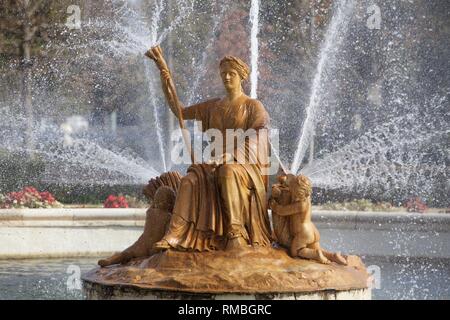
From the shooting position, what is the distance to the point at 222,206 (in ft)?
32.2

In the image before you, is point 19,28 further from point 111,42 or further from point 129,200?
point 129,200

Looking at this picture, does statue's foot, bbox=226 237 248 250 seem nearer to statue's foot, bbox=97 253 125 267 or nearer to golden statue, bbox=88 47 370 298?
golden statue, bbox=88 47 370 298

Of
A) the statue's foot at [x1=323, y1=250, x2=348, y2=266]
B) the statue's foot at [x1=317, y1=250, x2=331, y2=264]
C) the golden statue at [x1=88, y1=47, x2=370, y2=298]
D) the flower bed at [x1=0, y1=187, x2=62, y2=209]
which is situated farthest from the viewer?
the flower bed at [x1=0, y1=187, x2=62, y2=209]

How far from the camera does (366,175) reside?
18188 millimetres

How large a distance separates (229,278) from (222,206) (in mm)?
Result: 811

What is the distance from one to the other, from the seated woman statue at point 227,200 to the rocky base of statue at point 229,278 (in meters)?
0.15

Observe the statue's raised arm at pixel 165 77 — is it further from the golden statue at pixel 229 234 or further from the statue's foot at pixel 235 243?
the statue's foot at pixel 235 243

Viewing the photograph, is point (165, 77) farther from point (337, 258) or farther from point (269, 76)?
point (269, 76)

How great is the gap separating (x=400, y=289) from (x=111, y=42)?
38.3 ft

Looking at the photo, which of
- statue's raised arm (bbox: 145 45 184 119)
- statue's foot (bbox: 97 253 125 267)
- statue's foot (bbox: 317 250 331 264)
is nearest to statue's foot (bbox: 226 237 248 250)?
statue's foot (bbox: 317 250 331 264)

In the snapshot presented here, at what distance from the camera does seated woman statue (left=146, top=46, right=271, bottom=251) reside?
9703mm

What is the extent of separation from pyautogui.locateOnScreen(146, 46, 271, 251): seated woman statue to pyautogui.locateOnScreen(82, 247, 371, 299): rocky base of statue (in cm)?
Result: 15
